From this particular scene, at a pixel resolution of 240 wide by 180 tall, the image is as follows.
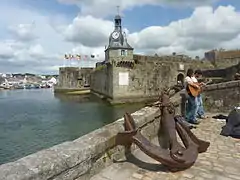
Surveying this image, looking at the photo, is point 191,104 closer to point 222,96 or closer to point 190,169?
point 222,96

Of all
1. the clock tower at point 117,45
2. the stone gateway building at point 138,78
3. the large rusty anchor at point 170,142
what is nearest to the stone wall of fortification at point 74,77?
the clock tower at point 117,45

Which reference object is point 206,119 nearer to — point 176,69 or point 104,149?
point 104,149

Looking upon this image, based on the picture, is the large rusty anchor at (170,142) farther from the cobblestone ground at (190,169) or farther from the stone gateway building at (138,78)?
the stone gateway building at (138,78)

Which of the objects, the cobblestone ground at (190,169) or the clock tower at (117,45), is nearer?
the cobblestone ground at (190,169)

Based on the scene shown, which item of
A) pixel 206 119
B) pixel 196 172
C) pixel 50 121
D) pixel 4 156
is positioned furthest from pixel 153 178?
pixel 50 121

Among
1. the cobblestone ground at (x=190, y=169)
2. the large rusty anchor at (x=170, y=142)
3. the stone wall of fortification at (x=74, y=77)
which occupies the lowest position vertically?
the cobblestone ground at (x=190, y=169)

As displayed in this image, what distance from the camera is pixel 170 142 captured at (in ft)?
12.4

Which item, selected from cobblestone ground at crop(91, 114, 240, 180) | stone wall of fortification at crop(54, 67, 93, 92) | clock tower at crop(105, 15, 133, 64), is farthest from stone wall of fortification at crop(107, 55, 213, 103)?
cobblestone ground at crop(91, 114, 240, 180)

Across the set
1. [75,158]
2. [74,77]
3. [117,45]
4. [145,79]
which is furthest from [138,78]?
[75,158]

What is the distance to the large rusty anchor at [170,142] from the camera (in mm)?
3584

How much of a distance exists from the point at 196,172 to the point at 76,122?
17.6m

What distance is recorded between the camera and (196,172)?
378 centimetres

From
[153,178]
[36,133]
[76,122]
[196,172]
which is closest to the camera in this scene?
[153,178]

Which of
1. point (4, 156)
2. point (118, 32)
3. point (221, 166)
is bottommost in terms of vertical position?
point (4, 156)
